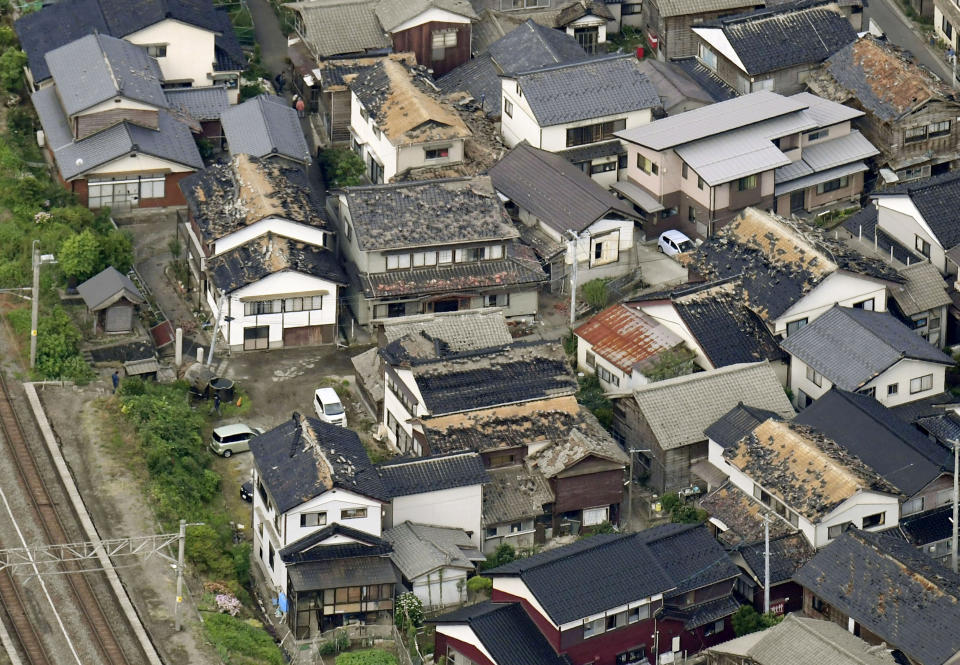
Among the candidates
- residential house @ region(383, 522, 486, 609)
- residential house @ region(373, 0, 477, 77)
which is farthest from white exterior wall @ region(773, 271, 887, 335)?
residential house @ region(373, 0, 477, 77)

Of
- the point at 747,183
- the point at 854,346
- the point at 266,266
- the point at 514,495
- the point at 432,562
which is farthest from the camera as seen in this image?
the point at 747,183

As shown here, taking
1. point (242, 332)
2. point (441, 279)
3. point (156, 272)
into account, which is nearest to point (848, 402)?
point (441, 279)

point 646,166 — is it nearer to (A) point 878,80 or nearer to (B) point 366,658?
(A) point 878,80

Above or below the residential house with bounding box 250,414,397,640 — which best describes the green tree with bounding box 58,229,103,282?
above

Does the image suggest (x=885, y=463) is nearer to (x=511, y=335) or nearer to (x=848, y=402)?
(x=848, y=402)

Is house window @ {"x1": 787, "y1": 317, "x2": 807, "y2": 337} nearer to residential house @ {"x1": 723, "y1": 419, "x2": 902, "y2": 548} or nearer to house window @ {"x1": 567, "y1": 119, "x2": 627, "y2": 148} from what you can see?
residential house @ {"x1": 723, "y1": 419, "x2": 902, "y2": 548}

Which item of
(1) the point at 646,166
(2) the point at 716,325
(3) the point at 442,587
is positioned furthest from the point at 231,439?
(1) the point at 646,166
